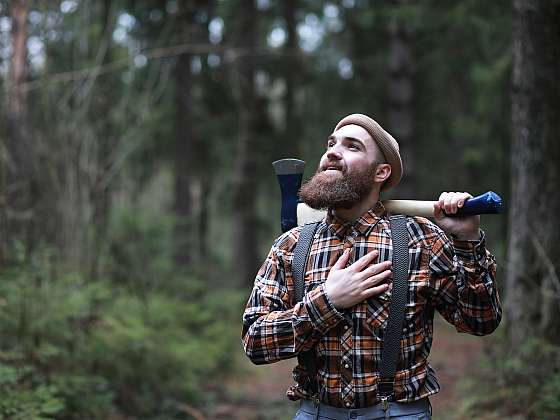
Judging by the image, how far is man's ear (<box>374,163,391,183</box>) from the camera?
313 cm

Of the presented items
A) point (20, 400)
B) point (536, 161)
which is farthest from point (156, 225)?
point (536, 161)

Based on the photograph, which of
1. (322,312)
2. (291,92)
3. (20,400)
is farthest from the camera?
(291,92)

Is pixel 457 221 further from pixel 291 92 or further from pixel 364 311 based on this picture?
pixel 291 92

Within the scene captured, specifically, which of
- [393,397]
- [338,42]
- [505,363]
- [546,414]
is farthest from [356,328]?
[338,42]

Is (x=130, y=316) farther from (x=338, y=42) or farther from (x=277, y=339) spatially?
(x=338, y=42)

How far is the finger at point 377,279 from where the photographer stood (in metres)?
2.78

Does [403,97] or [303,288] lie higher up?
[403,97]

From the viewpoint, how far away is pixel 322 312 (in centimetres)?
274

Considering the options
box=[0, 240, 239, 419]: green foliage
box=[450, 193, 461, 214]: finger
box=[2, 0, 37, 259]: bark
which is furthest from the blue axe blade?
box=[2, 0, 37, 259]: bark

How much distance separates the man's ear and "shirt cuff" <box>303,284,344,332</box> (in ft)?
2.16

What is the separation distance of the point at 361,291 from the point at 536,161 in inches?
164

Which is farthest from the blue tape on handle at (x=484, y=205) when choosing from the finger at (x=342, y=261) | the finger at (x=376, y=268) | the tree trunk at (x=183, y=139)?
the tree trunk at (x=183, y=139)

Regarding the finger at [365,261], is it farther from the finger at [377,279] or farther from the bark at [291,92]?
the bark at [291,92]

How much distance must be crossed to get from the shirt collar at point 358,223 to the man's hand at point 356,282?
21 cm
